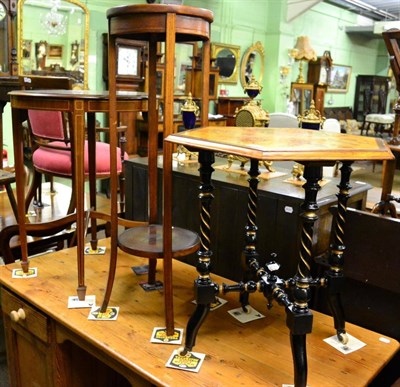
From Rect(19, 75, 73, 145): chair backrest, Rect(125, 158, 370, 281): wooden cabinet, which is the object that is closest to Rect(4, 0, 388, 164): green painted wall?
Rect(19, 75, 73, 145): chair backrest

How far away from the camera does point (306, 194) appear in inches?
48.2

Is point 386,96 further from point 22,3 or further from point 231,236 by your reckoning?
point 231,236

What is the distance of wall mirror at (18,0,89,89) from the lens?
15.4 ft

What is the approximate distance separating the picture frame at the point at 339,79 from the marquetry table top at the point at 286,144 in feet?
32.1

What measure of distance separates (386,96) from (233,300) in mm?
12024

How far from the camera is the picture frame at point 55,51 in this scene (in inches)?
195

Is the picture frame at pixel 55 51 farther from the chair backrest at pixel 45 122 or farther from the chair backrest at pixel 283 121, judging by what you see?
the chair backrest at pixel 283 121

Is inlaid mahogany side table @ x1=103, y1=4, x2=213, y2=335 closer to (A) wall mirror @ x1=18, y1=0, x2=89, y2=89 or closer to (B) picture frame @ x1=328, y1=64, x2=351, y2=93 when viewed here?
(A) wall mirror @ x1=18, y1=0, x2=89, y2=89

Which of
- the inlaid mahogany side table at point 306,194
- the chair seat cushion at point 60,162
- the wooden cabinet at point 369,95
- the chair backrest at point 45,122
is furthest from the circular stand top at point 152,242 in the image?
the wooden cabinet at point 369,95

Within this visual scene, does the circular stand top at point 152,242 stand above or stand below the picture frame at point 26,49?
below

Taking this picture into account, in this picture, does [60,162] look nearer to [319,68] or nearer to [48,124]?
[48,124]

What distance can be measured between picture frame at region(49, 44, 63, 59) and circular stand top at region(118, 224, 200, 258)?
147 inches

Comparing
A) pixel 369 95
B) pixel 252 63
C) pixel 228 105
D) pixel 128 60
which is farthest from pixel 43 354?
pixel 369 95

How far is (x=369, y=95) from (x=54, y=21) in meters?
9.22
